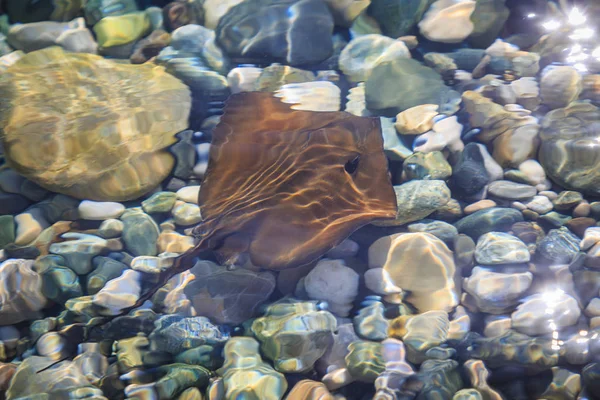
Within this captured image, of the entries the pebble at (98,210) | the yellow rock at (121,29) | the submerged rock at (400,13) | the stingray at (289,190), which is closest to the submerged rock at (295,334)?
the stingray at (289,190)

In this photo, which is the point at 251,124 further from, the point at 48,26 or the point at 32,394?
the point at 48,26

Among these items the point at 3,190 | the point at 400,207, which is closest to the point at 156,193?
the point at 3,190

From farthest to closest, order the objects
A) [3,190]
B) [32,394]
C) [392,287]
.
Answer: [3,190] → [392,287] → [32,394]

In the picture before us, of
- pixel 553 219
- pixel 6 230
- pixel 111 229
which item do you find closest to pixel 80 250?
pixel 111 229

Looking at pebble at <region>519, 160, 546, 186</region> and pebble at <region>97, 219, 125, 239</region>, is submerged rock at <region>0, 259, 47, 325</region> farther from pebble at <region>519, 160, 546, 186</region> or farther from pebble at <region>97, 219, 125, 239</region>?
pebble at <region>519, 160, 546, 186</region>

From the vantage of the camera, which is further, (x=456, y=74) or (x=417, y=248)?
(x=456, y=74)

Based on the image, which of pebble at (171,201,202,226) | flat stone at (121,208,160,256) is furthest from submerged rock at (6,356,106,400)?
pebble at (171,201,202,226)
